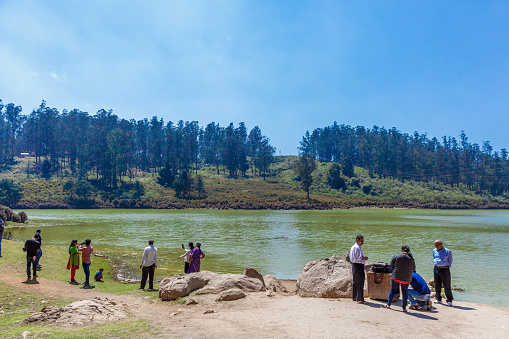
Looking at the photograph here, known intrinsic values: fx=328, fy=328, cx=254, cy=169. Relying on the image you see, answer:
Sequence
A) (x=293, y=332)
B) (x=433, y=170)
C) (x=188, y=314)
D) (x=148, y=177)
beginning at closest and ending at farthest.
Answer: (x=293, y=332), (x=188, y=314), (x=148, y=177), (x=433, y=170)

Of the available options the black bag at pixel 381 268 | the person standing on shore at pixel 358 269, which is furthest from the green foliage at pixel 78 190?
the black bag at pixel 381 268

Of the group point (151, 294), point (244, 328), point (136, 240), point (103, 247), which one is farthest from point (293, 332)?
point (136, 240)

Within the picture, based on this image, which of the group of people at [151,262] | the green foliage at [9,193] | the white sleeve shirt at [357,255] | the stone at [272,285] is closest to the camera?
the white sleeve shirt at [357,255]

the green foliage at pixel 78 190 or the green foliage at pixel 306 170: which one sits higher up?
the green foliage at pixel 306 170

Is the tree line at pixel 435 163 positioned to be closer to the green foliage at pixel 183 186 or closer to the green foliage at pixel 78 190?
the green foliage at pixel 183 186

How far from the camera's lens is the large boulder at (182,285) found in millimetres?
12040

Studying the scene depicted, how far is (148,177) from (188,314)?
440 ft

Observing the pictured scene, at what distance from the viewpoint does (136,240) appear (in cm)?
3256

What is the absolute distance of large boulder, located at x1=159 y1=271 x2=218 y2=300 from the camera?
12.0 metres

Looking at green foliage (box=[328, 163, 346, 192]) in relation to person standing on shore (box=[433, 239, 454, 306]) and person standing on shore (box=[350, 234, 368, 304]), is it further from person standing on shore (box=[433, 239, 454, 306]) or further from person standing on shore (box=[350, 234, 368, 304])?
person standing on shore (box=[350, 234, 368, 304])

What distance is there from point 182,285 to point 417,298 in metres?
8.19

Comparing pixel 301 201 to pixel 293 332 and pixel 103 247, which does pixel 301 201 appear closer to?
pixel 103 247

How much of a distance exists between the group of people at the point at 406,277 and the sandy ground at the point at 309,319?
37 cm

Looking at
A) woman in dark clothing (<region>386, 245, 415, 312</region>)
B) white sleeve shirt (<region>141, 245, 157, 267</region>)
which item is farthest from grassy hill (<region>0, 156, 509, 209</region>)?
woman in dark clothing (<region>386, 245, 415, 312</region>)
